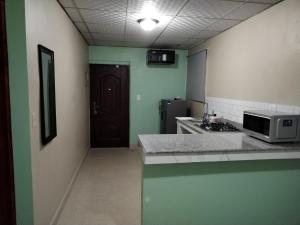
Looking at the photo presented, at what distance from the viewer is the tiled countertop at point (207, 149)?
1535 millimetres

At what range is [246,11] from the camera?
8.43ft

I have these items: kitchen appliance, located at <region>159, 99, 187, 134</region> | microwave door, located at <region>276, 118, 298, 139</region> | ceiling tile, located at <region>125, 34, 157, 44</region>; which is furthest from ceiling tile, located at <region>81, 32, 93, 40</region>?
microwave door, located at <region>276, 118, 298, 139</region>

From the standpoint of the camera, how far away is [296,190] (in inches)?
72.6

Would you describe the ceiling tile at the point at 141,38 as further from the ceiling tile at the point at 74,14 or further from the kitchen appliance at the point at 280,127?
the kitchen appliance at the point at 280,127

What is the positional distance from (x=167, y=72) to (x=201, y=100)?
4.10 feet

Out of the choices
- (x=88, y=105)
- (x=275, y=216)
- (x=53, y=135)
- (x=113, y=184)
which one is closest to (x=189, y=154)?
(x=275, y=216)

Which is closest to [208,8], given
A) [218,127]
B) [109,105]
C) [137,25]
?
[137,25]

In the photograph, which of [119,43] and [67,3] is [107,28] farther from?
[119,43]

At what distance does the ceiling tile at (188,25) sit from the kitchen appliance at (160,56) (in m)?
1.17

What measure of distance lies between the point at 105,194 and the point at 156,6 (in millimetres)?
2543

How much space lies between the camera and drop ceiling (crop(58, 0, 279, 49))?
2.39 meters

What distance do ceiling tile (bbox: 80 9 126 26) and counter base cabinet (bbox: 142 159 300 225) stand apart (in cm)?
211

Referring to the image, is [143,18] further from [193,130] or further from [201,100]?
[201,100]

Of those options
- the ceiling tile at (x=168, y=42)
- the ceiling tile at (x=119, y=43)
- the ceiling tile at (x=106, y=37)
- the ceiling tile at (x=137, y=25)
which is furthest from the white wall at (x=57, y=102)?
the ceiling tile at (x=168, y=42)
